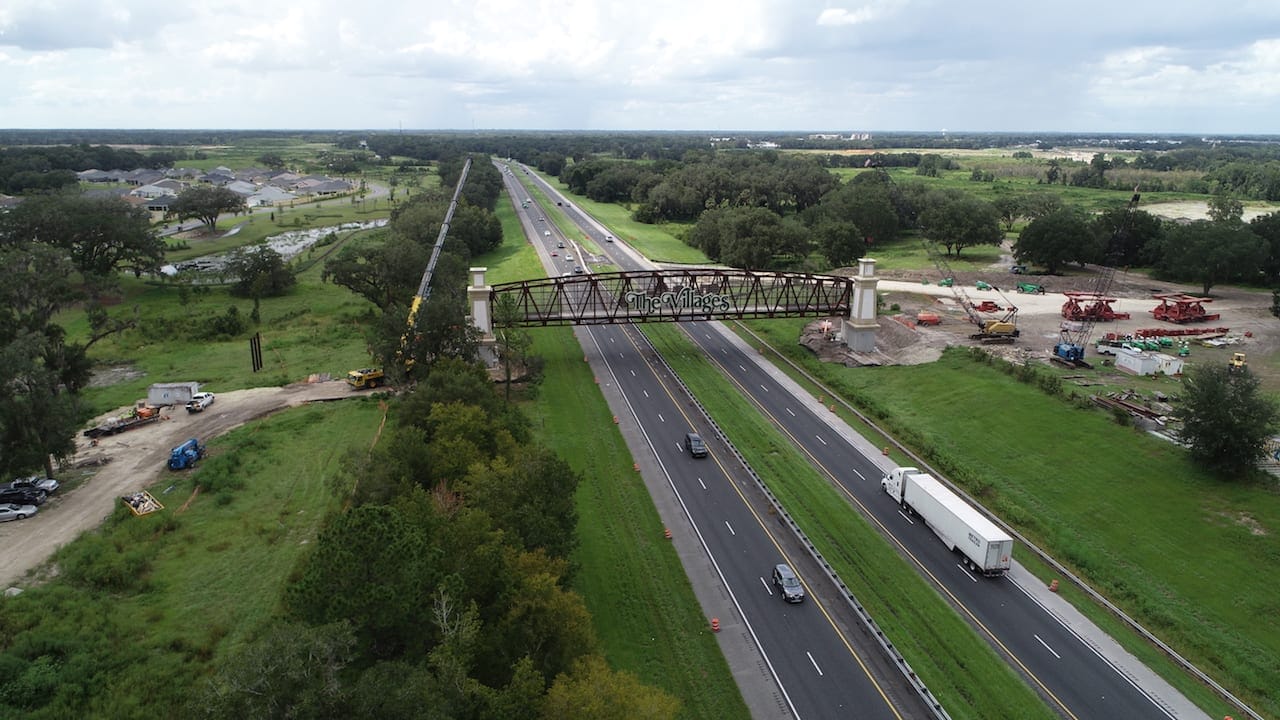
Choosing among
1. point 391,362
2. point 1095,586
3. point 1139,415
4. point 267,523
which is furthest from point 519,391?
point 1139,415

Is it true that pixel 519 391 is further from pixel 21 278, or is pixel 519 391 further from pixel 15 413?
pixel 21 278

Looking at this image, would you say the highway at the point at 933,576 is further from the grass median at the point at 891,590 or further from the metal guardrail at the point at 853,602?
the metal guardrail at the point at 853,602

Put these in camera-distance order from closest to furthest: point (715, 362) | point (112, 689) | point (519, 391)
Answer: point (112, 689) → point (519, 391) → point (715, 362)

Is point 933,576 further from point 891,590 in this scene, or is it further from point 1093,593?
point 1093,593

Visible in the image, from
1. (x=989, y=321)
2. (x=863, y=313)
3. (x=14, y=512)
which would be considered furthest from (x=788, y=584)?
(x=989, y=321)

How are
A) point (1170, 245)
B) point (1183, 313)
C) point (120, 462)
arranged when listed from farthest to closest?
point (1170, 245), point (1183, 313), point (120, 462)

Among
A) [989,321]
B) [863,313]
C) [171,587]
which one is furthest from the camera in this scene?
Answer: [989,321]
